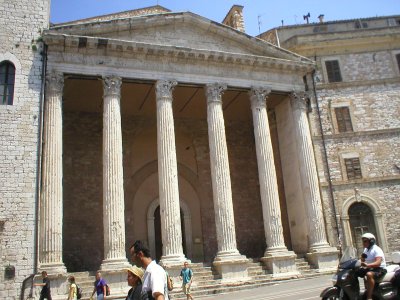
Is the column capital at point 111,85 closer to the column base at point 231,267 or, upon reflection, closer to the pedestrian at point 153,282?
the column base at point 231,267

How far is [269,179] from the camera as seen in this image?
16.2m

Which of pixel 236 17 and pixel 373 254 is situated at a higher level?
pixel 236 17

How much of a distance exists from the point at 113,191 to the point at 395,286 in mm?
9542

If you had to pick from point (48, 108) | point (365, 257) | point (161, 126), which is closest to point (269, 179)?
point (161, 126)

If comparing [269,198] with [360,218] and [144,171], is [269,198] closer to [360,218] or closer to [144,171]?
[360,218]

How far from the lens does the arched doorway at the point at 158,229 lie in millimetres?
18656

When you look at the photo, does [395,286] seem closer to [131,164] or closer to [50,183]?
[50,183]

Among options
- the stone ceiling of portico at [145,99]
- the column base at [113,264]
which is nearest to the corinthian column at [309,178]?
the stone ceiling of portico at [145,99]

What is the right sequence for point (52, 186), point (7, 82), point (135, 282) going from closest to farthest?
1. point (135, 282)
2. point (52, 186)
3. point (7, 82)

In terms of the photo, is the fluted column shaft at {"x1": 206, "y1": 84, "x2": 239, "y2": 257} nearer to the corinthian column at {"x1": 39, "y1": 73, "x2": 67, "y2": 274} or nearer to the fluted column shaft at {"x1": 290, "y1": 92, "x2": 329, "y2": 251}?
the fluted column shaft at {"x1": 290, "y1": 92, "x2": 329, "y2": 251}

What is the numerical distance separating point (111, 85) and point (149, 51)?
6.47 feet

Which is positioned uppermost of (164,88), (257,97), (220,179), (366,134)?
(164,88)

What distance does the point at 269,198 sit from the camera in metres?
16.0

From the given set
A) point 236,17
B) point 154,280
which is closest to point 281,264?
point 154,280
